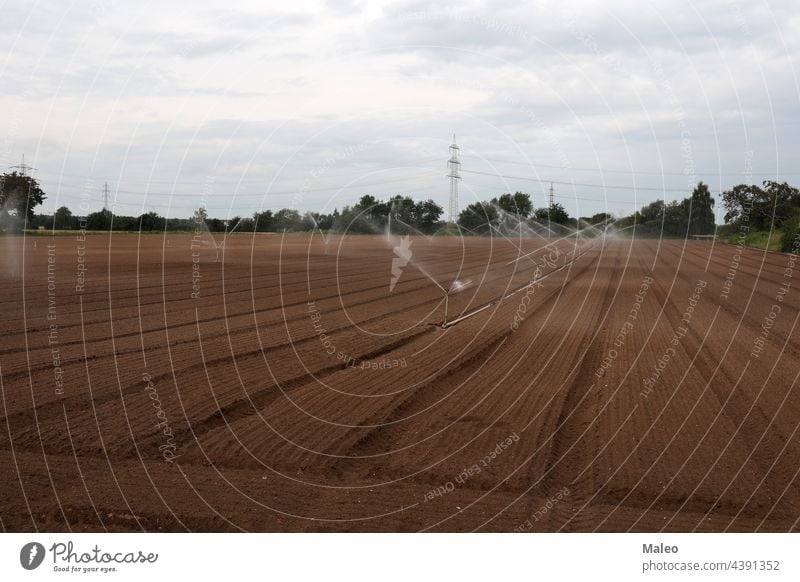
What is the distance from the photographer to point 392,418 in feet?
32.7

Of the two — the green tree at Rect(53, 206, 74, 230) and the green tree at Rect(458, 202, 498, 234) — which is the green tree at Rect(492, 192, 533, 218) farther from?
the green tree at Rect(53, 206, 74, 230)

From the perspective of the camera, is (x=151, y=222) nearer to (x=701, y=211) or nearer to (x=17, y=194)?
(x=17, y=194)

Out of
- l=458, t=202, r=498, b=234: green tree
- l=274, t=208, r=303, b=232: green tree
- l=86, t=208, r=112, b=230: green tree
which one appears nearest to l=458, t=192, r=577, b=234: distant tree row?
l=458, t=202, r=498, b=234: green tree

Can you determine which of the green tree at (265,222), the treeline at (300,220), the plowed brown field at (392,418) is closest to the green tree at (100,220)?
the treeline at (300,220)

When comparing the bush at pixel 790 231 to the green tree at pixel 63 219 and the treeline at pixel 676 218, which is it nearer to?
the treeline at pixel 676 218

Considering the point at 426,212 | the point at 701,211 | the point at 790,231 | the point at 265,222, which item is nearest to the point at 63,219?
the point at 265,222

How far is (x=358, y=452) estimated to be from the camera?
8633 millimetres

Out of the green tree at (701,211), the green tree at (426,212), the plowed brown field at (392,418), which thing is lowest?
the plowed brown field at (392,418)

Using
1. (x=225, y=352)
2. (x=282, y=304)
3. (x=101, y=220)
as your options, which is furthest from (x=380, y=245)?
(x=225, y=352)

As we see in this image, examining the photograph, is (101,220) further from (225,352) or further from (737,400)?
(737,400)

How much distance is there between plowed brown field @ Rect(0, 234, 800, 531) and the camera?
23.4ft

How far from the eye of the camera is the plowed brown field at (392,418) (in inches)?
281

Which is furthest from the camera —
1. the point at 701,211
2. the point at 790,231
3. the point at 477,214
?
the point at 701,211

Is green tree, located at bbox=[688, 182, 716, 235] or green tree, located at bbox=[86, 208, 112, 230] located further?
green tree, located at bbox=[688, 182, 716, 235]
